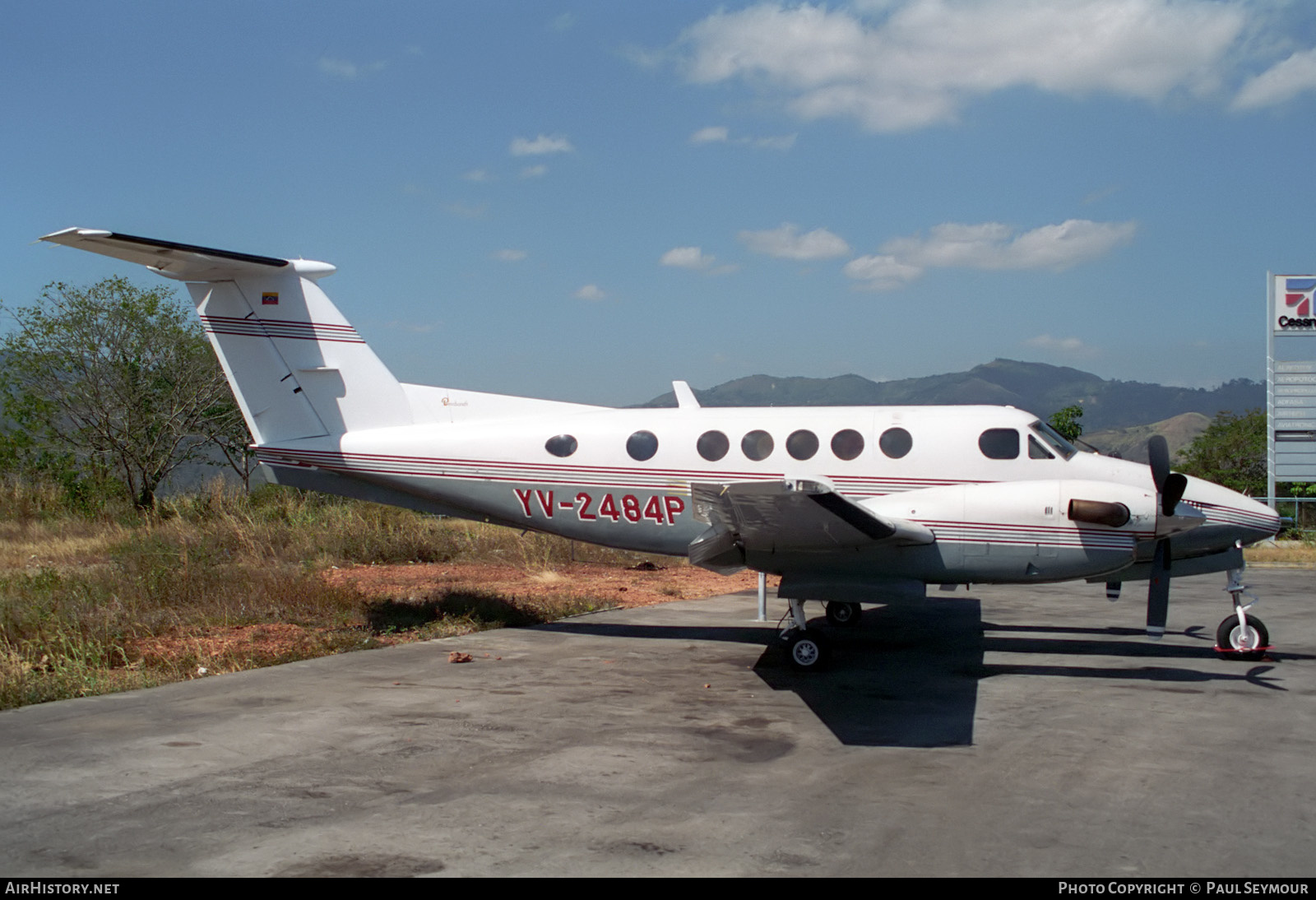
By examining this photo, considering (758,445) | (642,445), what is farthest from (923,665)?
(642,445)

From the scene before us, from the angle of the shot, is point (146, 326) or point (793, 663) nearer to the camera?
point (793, 663)

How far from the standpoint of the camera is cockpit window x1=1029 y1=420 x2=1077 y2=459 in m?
10.2

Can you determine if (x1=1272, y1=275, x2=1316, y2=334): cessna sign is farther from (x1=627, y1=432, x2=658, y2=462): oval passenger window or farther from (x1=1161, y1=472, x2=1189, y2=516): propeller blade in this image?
(x1=627, y1=432, x2=658, y2=462): oval passenger window

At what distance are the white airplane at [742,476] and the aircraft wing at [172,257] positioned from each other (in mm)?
→ 26

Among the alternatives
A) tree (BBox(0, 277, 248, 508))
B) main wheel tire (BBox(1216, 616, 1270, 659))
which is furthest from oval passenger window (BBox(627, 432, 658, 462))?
tree (BBox(0, 277, 248, 508))

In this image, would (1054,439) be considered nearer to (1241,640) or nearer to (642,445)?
(1241,640)

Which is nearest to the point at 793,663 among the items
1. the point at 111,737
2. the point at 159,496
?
the point at 111,737

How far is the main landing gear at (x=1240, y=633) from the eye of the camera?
32.1 feet

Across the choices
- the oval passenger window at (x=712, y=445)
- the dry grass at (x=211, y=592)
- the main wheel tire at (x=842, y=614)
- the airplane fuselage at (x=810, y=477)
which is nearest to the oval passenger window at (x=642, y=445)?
the airplane fuselage at (x=810, y=477)

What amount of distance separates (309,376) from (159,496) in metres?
14.9

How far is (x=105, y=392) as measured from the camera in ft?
78.6

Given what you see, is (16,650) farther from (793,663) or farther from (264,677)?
(793,663)
